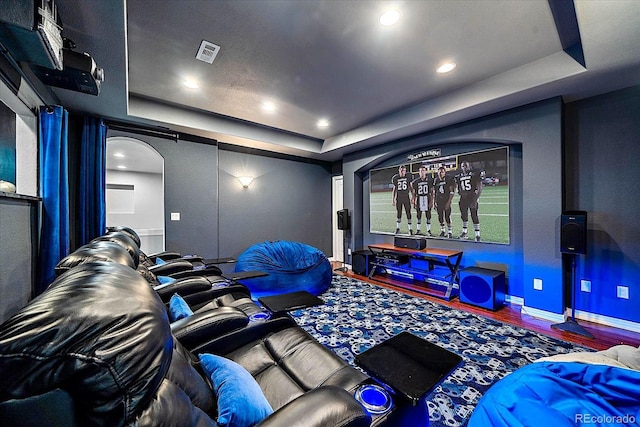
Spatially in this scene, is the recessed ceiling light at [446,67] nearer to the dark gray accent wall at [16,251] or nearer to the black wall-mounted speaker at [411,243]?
the black wall-mounted speaker at [411,243]

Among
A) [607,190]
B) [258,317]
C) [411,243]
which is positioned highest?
[607,190]

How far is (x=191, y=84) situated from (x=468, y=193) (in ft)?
13.4

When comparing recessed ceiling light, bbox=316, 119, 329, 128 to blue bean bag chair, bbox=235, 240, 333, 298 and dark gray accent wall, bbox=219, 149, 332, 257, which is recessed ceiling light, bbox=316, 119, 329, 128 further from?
blue bean bag chair, bbox=235, 240, 333, 298

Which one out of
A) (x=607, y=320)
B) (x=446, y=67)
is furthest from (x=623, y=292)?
(x=446, y=67)

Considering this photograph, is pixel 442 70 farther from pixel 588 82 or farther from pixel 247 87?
pixel 247 87

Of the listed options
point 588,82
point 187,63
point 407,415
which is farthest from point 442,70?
point 407,415

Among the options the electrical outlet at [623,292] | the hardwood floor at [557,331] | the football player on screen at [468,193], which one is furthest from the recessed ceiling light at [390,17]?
the electrical outlet at [623,292]

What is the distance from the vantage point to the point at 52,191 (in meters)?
2.30

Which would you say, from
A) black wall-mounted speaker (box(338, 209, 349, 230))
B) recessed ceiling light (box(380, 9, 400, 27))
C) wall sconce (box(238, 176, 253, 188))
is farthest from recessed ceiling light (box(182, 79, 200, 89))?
black wall-mounted speaker (box(338, 209, 349, 230))

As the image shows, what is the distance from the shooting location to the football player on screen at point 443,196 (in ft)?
13.1

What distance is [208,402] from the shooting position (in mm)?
869

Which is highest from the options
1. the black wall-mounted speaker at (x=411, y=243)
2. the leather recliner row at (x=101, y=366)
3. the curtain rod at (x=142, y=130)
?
the curtain rod at (x=142, y=130)

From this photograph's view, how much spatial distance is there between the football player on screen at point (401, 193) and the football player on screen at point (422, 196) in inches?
4.6

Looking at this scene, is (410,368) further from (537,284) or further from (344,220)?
(344,220)
